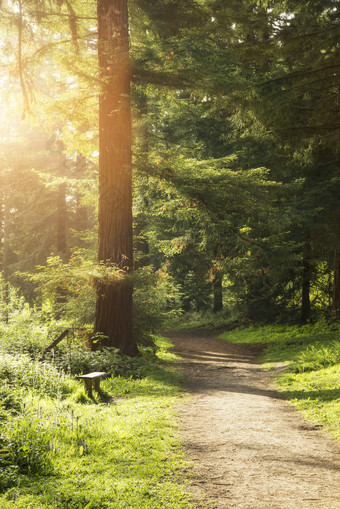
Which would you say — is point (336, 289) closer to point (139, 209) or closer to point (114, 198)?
point (139, 209)

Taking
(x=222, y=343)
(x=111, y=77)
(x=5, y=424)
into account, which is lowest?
(x=222, y=343)

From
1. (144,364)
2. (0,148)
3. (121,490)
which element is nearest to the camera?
(121,490)

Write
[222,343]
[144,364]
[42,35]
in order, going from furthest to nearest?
[222,343] < [42,35] < [144,364]

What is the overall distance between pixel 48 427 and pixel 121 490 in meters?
1.47

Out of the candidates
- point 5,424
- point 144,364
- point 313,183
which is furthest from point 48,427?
point 313,183

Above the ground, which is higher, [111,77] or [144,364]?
[111,77]

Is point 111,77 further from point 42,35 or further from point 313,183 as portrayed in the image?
point 313,183

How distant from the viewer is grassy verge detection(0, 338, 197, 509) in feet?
12.3

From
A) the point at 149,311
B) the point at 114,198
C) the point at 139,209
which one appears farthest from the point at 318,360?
the point at 139,209

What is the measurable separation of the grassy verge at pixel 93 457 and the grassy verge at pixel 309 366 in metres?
2.48

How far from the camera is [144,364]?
10328 millimetres

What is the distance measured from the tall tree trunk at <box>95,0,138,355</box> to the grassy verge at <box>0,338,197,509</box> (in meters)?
3.67

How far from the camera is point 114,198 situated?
1045 cm

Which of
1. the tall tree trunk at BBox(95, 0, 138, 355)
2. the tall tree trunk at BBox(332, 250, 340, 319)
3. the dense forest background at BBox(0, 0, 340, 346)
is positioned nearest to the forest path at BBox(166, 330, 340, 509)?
the tall tree trunk at BBox(95, 0, 138, 355)
